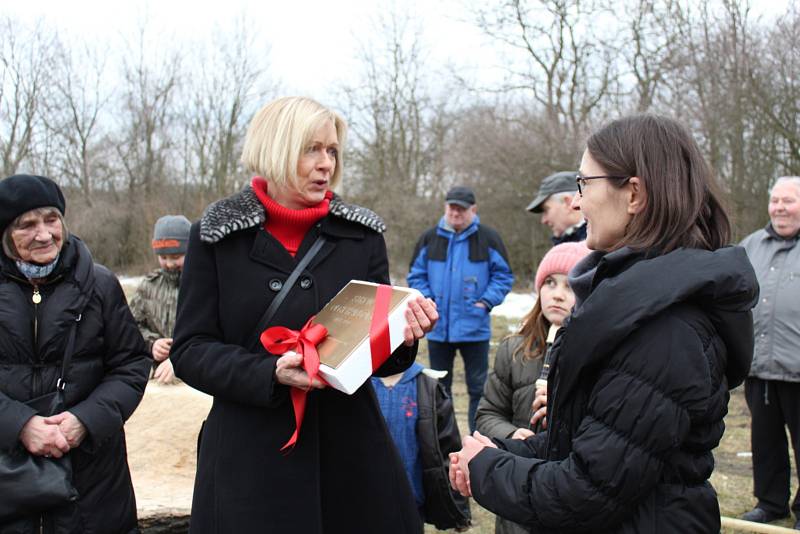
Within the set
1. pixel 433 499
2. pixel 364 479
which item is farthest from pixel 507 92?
pixel 364 479

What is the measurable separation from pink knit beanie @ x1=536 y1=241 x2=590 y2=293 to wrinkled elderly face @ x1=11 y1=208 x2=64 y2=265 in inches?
80.7

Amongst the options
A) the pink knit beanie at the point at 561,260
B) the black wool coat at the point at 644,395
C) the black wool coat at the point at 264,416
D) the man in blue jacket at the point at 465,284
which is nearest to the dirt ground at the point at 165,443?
the black wool coat at the point at 264,416

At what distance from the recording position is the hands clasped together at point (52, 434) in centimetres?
266

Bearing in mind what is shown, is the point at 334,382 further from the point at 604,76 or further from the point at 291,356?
the point at 604,76

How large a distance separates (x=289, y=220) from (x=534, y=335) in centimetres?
146

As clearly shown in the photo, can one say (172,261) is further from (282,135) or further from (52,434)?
(282,135)

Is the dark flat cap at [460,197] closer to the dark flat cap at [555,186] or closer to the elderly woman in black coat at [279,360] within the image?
the dark flat cap at [555,186]

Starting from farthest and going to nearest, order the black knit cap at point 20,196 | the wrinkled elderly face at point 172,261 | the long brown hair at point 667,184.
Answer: the wrinkled elderly face at point 172,261 → the black knit cap at point 20,196 → the long brown hair at point 667,184

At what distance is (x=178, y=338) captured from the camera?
7.36ft

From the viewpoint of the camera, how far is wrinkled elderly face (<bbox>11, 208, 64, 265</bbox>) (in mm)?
2793

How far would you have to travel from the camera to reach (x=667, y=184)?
174 centimetres

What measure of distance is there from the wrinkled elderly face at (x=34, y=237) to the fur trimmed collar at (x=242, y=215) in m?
0.90

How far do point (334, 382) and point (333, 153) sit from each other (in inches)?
32.9

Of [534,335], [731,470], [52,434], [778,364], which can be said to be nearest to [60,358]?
[52,434]
